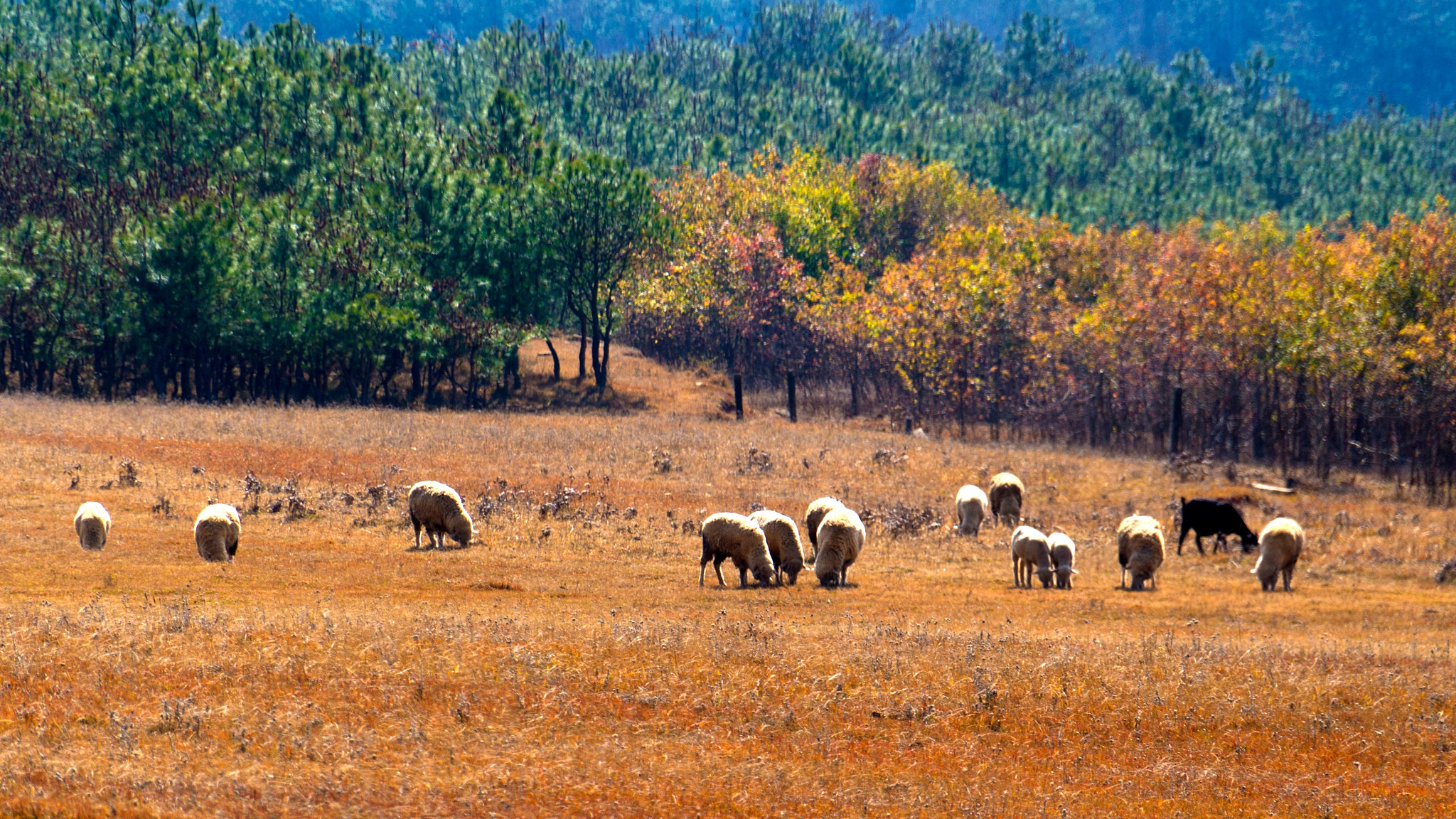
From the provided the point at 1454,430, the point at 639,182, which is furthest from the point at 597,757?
the point at 639,182

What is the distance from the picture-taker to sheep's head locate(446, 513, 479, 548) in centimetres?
2577

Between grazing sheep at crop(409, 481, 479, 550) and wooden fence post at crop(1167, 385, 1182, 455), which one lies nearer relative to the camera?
grazing sheep at crop(409, 481, 479, 550)

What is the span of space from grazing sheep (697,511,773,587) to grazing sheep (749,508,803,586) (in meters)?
0.61

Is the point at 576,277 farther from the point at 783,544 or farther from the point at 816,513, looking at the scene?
the point at 783,544

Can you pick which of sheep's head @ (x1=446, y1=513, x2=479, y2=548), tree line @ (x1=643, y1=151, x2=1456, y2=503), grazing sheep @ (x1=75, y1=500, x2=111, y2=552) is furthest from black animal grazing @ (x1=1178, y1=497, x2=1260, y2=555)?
grazing sheep @ (x1=75, y1=500, x2=111, y2=552)

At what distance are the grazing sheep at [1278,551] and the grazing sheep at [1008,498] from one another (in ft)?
23.8

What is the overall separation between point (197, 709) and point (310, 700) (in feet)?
4.04

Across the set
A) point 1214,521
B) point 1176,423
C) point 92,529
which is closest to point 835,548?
point 1214,521

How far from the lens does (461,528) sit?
85.0ft

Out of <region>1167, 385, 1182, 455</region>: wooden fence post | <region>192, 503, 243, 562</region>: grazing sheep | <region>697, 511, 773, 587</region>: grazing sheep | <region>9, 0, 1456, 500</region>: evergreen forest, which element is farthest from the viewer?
<region>9, 0, 1456, 500</region>: evergreen forest

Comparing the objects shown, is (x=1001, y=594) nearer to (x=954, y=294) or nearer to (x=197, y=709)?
(x=197, y=709)

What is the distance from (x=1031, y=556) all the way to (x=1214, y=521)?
780 centimetres

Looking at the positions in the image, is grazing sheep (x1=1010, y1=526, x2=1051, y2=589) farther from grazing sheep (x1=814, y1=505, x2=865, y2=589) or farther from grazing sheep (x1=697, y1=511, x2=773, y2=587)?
grazing sheep (x1=697, y1=511, x2=773, y2=587)

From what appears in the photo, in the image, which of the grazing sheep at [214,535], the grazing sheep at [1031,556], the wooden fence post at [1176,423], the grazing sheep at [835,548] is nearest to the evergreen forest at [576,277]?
the wooden fence post at [1176,423]
